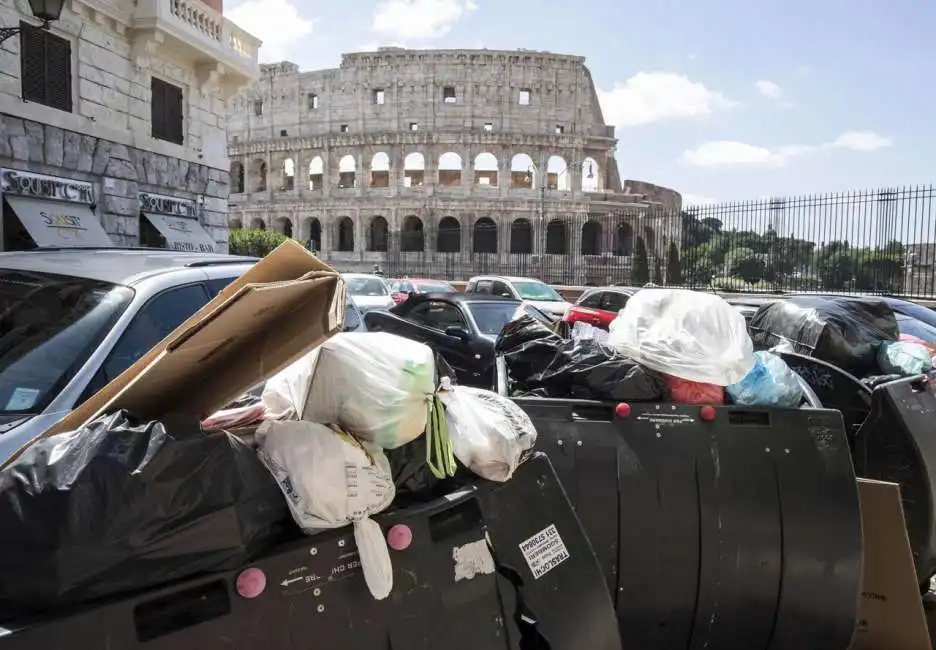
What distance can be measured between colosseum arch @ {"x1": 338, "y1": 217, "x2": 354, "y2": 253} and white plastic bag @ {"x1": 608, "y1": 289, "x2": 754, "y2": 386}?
6368 cm

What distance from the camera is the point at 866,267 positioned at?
1972cm

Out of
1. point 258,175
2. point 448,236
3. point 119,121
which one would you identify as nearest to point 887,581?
point 119,121

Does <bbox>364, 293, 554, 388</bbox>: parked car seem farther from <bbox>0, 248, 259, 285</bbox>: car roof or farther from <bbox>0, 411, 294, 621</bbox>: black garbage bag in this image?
<bbox>0, 411, 294, 621</bbox>: black garbage bag

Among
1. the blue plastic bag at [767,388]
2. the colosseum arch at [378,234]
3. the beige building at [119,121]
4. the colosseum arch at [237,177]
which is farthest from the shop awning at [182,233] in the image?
the colosseum arch at [237,177]

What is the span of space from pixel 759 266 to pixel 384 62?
168 feet

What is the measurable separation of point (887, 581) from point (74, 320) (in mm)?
4107

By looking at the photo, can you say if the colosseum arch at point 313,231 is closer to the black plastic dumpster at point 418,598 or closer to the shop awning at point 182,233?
the shop awning at point 182,233

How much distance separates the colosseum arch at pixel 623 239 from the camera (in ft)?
209

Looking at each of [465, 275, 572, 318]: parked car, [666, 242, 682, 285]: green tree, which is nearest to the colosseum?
[666, 242, 682, 285]: green tree

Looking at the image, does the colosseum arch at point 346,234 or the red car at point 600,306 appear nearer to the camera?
the red car at point 600,306

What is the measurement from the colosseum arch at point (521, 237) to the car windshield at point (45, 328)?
59.5 metres

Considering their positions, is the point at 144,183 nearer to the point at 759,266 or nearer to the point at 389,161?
the point at 759,266

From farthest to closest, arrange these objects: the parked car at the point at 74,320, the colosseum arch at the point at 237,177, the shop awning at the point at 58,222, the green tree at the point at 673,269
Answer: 1. the colosseum arch at the point at 237,177
2. the green tree at the point at 673,269
3. the shop awning at the point at 58,222
4. the parked car at the point at 74,320

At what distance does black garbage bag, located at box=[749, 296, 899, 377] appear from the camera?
485 centimetres
